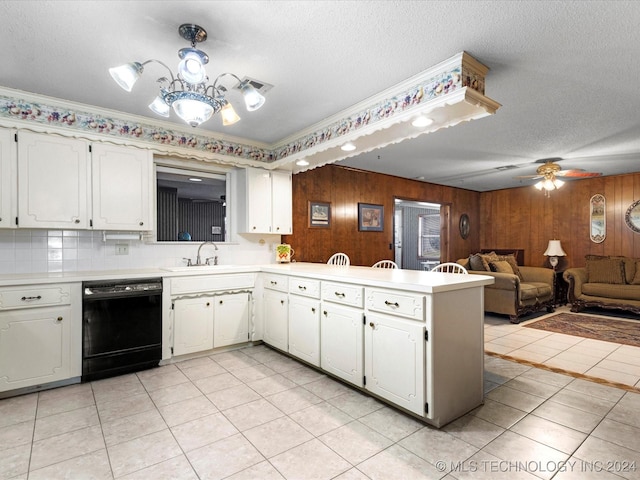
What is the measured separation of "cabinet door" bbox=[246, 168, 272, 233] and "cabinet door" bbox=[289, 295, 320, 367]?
46.4 inches

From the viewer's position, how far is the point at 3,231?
9.57ft

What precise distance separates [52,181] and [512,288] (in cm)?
558

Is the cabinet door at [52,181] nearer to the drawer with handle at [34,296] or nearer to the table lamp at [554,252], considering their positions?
the drawer with handle at [34,296]

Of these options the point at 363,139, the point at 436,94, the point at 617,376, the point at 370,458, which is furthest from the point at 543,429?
the point at 363,139

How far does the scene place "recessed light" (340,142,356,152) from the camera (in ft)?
10.7

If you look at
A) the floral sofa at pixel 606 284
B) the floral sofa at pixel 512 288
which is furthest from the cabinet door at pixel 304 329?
the floral sofa at pixel 606 284

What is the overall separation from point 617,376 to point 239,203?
4104 millimetres

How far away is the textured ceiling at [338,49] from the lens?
5.95ft

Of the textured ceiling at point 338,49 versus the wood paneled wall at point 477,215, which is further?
the wood paneled wall at point 477,215

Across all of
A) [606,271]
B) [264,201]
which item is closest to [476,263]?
[606,271]

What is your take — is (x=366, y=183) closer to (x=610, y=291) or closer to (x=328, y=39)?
(x=328, y=39)

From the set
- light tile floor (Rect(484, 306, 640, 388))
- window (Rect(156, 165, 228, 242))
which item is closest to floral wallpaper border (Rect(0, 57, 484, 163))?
window (Rect(156, 165, 228, 242))

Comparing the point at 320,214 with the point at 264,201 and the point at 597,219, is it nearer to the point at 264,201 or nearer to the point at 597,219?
the point at 264,201

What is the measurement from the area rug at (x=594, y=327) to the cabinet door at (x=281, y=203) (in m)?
3.62
